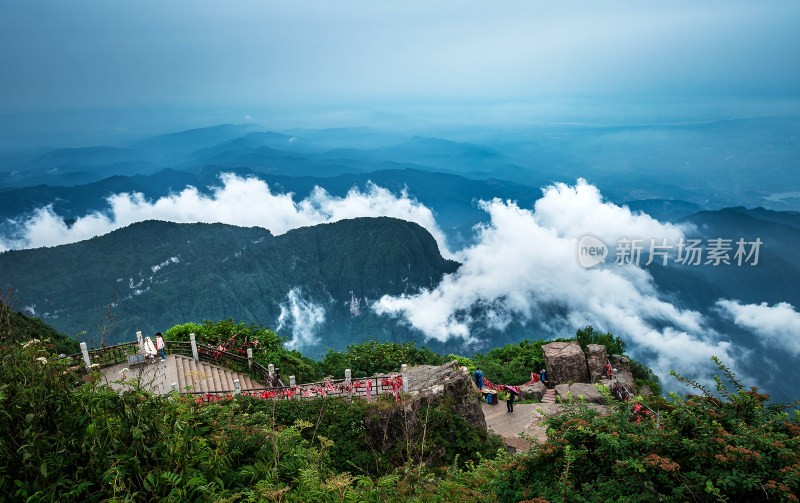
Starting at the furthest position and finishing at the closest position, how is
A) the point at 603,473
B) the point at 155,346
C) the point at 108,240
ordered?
the point at 108,240 < the point at 155,346 < the point at 603,473

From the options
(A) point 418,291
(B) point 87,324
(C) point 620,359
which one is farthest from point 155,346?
(A) point 418,291

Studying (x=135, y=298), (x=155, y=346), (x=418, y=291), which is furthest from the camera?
(x=418, y=291)

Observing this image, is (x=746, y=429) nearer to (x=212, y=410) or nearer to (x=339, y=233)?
(x=212, y=410)

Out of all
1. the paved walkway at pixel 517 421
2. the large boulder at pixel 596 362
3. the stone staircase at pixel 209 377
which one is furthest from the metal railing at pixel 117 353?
the large boulder at pixel 596 362

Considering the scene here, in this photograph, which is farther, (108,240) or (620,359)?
(108,240)

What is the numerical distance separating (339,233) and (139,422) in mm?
149474

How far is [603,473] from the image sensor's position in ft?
23.1

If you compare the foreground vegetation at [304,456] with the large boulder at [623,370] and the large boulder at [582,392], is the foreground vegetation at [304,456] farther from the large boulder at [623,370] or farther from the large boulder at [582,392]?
A: the large boulder at [623,370]

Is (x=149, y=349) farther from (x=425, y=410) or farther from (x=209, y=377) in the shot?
(x=425, y=410)

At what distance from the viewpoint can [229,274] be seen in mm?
128625

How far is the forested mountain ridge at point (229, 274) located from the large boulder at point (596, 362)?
3283 inches

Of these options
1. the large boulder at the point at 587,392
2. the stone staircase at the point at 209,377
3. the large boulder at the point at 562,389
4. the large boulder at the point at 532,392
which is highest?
the stone staircase at the point at 209,377

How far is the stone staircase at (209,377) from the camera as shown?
62.8 feet

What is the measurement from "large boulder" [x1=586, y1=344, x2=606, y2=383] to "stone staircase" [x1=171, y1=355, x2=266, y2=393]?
16878mm
